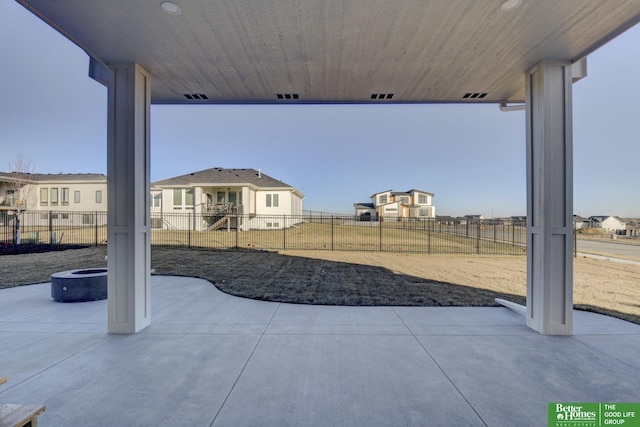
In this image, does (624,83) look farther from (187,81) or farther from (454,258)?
(187,81)

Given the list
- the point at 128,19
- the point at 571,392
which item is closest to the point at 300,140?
the point at 128,19

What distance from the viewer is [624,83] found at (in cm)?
957

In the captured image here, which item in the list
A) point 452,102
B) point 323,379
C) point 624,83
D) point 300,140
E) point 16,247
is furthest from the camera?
point 300,140

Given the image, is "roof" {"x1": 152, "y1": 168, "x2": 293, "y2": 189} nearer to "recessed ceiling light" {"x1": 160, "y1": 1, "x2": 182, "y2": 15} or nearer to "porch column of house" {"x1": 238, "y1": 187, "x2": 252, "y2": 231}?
"porch column of house" {"x1": 238, "y1": 187, "x2": 252, "y2": 231}

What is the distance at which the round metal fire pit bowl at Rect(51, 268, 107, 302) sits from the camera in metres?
5.75

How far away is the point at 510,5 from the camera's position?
283 cm

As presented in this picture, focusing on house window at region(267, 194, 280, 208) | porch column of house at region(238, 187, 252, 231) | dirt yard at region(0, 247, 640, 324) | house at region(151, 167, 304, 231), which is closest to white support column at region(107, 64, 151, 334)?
dirt yard at region(0, 247, 640, 324)

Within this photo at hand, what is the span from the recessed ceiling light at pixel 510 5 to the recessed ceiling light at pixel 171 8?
10.2 feet

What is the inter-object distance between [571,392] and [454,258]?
10.8 metres

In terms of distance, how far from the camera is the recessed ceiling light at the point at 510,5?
2776 mm

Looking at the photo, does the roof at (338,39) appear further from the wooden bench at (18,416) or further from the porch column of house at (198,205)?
the porch column of house at (198,205)

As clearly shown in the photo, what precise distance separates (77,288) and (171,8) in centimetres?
559

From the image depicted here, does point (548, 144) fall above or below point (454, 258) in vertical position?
above

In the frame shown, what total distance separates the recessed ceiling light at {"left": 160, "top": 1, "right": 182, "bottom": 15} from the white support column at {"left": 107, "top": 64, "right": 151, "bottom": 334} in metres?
1.57
